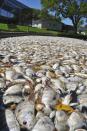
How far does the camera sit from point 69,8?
5428 cm

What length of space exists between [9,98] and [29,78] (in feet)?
3.56

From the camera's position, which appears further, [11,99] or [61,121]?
[11,99]

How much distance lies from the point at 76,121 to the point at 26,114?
1.60ft

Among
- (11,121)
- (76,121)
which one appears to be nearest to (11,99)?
(11,121)

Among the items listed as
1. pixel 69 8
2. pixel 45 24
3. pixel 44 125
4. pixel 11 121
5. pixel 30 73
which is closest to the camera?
pixel 44 125

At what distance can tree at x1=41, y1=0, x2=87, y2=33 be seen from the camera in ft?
179

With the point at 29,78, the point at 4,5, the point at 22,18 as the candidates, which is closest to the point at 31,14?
the point at 22,18

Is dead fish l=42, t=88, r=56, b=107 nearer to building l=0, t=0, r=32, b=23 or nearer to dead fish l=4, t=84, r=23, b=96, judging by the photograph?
dead fish l=4, t=84, r=23, b=96

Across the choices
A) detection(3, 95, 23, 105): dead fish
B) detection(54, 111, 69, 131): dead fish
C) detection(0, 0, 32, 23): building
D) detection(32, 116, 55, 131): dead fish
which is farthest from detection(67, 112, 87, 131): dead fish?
detection(0, 0, 32, 23): building

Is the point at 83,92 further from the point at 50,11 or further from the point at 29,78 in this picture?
the point at 50,11

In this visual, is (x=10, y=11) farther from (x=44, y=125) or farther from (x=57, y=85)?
(x=44, y=125)

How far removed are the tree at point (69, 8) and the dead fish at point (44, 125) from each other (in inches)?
2055

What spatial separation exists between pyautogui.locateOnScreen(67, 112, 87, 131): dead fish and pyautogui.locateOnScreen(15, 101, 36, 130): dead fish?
1.14 ft

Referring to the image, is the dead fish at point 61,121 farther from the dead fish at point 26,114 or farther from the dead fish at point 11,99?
the dead fish at point 11,99
